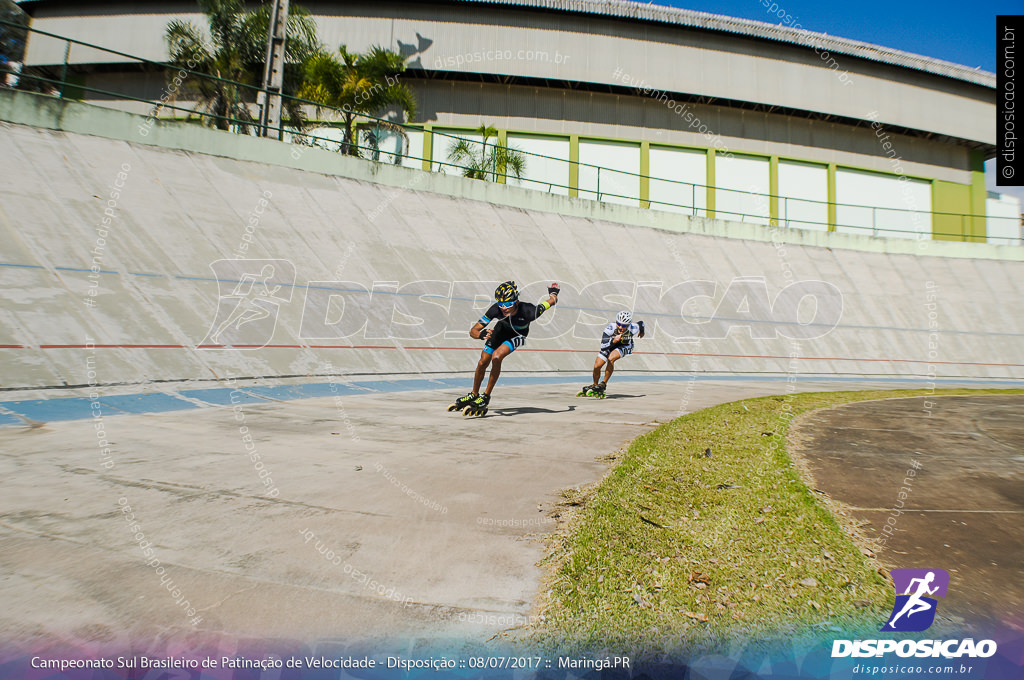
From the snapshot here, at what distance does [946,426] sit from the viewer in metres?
7.76

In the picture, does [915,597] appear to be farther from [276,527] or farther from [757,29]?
[757,29]

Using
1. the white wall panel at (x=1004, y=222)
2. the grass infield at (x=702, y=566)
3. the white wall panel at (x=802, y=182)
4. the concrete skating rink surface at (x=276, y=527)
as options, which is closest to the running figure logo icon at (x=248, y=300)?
the concrete skating rink surface at (x=276, y=527)

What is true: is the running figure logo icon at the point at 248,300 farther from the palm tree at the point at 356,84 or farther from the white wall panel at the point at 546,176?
the white wall panel at the point at 546,176

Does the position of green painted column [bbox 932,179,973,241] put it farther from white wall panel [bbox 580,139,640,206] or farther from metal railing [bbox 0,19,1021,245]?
white wall panel [bbox 580,139,640,206]

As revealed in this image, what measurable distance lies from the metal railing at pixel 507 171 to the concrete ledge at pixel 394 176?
0.38 metres

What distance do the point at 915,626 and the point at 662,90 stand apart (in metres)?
29.1

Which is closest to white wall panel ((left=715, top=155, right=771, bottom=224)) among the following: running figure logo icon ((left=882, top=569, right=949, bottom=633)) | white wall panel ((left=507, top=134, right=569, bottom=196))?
white wall panel ((left=507, top=134, right=569, bottom=196))

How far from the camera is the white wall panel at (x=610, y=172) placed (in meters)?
21.4

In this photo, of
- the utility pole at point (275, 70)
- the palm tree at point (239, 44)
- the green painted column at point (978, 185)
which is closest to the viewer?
the utility pole at point (275, 70)

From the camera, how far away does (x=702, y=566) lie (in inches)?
110

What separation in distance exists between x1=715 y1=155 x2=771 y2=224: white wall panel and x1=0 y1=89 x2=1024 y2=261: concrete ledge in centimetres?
164

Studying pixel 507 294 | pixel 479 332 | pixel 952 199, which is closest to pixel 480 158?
pixel 507 294

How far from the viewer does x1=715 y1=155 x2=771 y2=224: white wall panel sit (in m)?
25.2

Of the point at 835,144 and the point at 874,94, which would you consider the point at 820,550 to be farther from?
the point at 874,94
